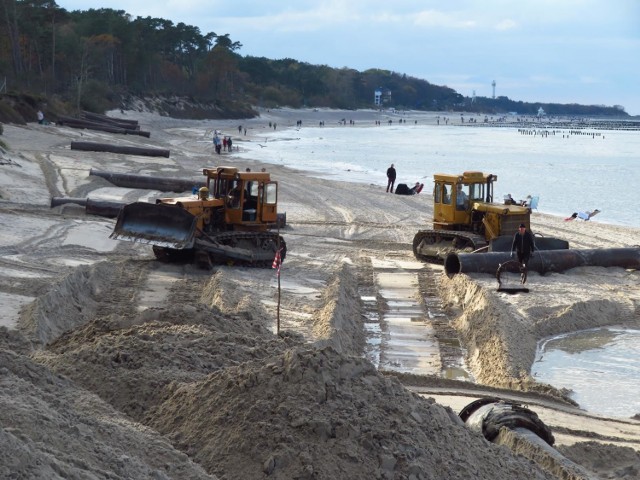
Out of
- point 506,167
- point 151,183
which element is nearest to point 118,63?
point 506,167

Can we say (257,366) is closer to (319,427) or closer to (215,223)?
(319,427)

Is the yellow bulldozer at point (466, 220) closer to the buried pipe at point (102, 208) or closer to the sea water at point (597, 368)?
the sea water at point (597, 368)

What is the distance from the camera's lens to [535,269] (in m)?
19.9

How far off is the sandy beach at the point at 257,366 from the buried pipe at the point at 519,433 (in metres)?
0.07

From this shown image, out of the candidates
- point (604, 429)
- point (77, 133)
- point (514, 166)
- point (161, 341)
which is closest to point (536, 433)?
point (604, 429)

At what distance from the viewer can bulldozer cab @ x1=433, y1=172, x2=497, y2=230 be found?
21188 mm

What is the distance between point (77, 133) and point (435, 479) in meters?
46.5

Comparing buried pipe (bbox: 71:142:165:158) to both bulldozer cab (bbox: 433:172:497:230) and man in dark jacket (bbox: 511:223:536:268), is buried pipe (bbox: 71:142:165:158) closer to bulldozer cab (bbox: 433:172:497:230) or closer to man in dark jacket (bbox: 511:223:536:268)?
bulldozer cab (bbox: 433:172:497:230)

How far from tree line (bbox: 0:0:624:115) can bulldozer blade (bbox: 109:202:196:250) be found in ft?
152

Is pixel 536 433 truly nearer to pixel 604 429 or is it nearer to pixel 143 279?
pixel 604 429

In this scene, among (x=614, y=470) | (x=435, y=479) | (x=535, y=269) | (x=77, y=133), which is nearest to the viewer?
(x=435, y=479)

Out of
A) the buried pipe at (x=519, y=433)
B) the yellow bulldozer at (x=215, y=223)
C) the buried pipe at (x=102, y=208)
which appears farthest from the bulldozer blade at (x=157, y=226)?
the buried pipe at (x=519, y=433)

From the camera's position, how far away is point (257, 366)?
8.08m

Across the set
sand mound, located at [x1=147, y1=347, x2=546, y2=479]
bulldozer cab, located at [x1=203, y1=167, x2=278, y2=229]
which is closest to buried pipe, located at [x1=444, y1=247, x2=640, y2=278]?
bulldozer cab, located at [x1=203, y1=167, x2=278, y2=229]
